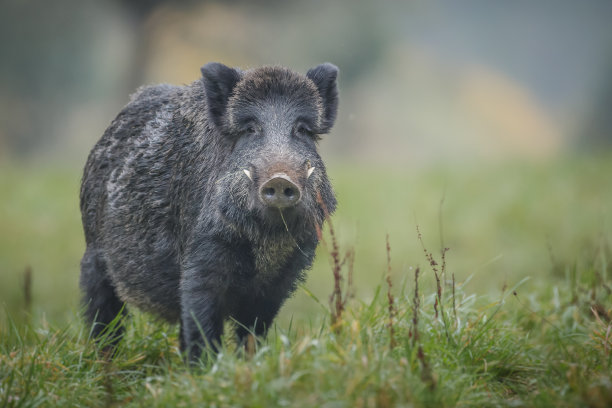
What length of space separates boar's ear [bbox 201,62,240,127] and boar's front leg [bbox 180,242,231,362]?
2.89 feet

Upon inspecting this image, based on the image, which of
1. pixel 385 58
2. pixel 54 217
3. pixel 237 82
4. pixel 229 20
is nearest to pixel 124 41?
pixel 229 20

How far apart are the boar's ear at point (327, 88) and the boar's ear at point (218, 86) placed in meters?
0.58

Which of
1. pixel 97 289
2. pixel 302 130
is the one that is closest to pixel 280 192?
pixel 302 130

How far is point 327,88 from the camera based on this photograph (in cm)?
453

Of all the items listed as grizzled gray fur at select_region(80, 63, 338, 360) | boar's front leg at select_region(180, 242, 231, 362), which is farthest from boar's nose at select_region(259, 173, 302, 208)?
boar's front leg at select_region(180, 242, 231, 362)

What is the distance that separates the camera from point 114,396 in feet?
11.8

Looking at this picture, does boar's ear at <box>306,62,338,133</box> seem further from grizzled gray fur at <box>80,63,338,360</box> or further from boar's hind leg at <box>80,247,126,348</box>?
boar's hind leg at <box>80,247,126,348</box>

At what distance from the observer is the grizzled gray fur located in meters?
3.92

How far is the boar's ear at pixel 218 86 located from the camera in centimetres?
421

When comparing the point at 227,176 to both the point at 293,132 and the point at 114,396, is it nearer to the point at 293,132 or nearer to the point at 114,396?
the point at 293,132

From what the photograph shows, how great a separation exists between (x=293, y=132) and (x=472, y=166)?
30.9 ft

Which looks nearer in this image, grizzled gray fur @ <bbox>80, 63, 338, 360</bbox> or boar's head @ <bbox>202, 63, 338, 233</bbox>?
boar's head @ <bbox>202, 63, 338, 233</bbox>

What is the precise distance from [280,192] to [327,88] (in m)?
1.28

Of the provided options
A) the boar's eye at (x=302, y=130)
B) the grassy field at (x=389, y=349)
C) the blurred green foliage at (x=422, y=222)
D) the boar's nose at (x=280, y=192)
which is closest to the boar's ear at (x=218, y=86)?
the boar's eye at (x=302, y=130)
